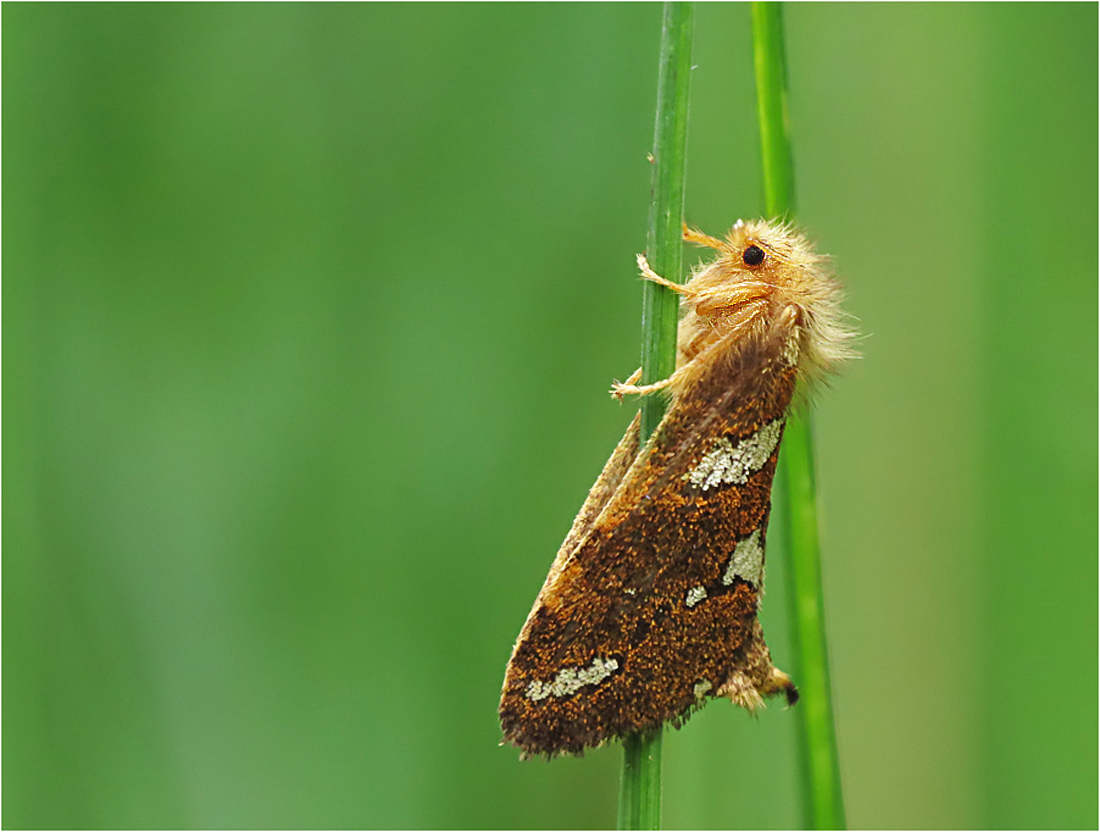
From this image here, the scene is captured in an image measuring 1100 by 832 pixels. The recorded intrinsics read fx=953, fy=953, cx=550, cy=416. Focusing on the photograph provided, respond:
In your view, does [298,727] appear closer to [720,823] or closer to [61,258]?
[720,823]

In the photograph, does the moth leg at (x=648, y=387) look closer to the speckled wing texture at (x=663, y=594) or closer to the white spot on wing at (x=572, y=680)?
the speckled wing texture at (x=663, y=594)

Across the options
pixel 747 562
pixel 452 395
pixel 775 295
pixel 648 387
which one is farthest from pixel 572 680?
pixel 452 395

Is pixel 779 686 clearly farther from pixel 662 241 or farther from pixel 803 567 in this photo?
pixel 662 241

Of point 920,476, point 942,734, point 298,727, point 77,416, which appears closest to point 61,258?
point 77,416

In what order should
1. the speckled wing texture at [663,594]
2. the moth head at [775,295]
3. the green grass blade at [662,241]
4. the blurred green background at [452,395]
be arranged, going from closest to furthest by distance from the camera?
the green grass blade at [662,241] → the speckled wing texture at [663,594] → the moth head at [775,295] → the blurred green background at [452,395]

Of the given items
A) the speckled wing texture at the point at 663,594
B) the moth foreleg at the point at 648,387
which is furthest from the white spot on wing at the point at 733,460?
the moth foreleg at the point at 648,387

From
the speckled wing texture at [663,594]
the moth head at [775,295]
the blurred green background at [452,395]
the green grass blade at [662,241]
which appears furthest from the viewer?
the blurred green background at [452,395]
